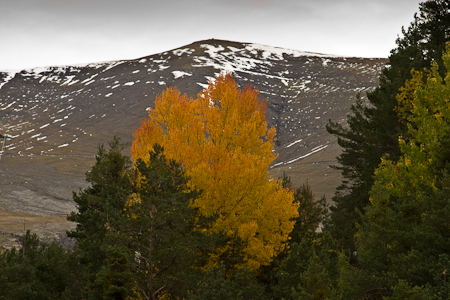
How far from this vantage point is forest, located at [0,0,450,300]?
13609 mm

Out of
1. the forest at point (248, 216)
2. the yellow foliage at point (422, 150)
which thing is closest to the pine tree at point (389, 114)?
the forest at point (248, 216)

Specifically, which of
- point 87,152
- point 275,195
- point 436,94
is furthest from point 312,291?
point 87,152

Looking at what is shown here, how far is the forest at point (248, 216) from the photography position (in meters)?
13.6

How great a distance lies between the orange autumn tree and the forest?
61 millimetres

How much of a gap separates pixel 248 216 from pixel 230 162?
104 inches

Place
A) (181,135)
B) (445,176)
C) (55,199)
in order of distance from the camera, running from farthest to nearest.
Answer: (55,199) → (181,135) → (445,176)

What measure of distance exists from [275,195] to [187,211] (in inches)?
208

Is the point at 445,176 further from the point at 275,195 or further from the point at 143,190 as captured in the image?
the point at 143,190

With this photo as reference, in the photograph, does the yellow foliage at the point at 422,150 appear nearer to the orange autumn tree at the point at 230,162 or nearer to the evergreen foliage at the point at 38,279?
the orange autumn tree at the point at 230,162

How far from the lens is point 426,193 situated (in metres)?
13.7

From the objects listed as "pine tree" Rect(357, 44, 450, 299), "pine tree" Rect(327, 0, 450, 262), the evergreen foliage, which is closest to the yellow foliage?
"pine tree" Rect(357, 44, 450, 299)

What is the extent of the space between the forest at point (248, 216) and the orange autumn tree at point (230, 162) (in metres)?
0.06

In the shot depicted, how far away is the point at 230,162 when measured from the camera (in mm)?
20641

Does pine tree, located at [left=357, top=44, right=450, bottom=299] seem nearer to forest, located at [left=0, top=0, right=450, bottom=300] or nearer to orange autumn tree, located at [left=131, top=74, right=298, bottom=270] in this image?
forest, located at [left=0, top=0, right=450, bottom=300]
